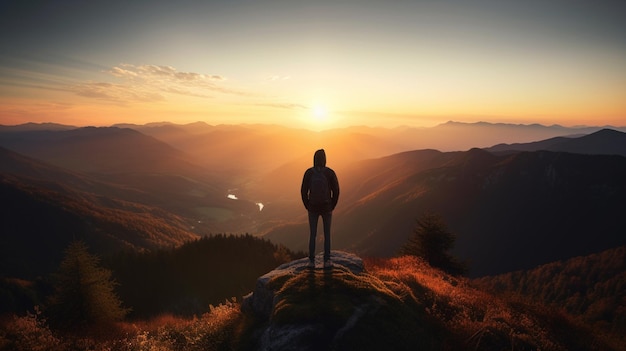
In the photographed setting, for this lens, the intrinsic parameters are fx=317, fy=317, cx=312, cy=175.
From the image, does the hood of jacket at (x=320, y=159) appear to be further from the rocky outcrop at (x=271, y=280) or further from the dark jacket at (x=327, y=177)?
the rocky outcrop at (x=271, y=280)

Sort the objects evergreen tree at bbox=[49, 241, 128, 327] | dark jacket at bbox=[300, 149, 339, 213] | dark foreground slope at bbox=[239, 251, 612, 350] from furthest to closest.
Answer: evergreen tree at bbox=[49, 241, 128, 327] < dark jacket at bbox=[300, 149, 339, 213] < dark foreground slope at bbox=[239, 251, 612, 350]

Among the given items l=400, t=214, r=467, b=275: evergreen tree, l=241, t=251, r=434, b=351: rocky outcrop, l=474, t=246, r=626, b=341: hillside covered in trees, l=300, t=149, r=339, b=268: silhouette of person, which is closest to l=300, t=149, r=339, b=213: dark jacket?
l=300, t=149, r=339, b=268: silhouette of person

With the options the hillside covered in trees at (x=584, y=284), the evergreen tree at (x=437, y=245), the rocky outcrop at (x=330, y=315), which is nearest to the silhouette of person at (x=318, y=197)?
the rocky outcrop at (x=330, y=315)

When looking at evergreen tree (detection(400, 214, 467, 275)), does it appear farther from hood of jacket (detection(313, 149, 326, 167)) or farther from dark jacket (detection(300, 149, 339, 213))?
hood of jacket (detection(313, 149, 326, 167))

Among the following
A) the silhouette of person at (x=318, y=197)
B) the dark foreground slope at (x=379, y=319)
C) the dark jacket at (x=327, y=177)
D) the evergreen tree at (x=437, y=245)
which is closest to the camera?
the dark foreground slope at (x=379, y=319)

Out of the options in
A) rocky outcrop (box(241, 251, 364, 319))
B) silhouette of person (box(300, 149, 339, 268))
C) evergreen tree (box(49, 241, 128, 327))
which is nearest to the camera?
rocky outcrop (box(241, 251, 364, 319))

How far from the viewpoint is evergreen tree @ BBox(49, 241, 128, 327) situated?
914 inches

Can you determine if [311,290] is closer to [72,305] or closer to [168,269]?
[72,305]

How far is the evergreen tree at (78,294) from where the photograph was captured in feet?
76.2

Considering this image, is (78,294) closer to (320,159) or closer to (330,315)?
(320,159)

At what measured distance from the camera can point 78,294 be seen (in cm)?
2330

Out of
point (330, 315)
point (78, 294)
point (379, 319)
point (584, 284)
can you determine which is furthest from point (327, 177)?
point (584, 284)

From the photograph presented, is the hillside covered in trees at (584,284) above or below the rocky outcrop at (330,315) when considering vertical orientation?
below

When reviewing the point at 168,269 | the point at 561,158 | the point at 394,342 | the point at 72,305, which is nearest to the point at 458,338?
the point at 394,342
